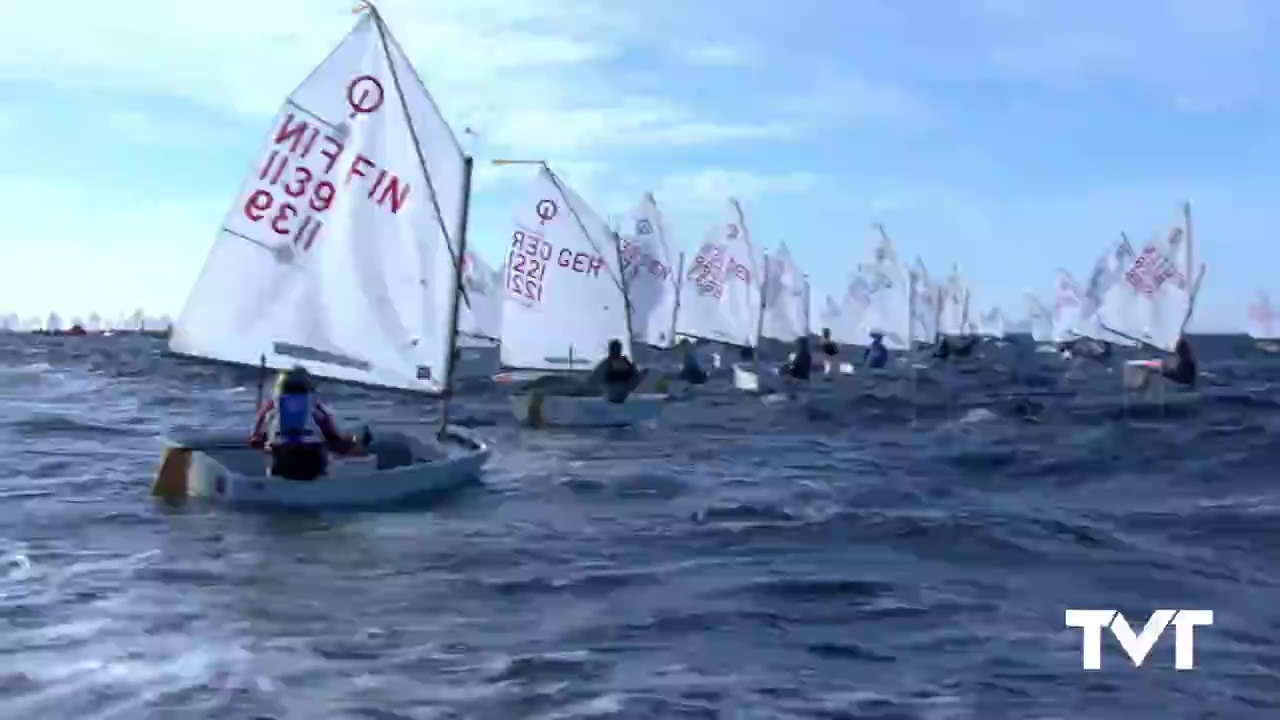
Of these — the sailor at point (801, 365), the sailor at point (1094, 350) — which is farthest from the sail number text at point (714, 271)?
the sailor at point (1094, 350)

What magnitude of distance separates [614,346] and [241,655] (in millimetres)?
22165

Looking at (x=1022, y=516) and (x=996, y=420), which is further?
(x=996, y=420)

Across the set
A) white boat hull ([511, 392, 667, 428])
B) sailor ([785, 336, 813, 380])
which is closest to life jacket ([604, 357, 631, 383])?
white boat hull ([511, 392, 667, 428])

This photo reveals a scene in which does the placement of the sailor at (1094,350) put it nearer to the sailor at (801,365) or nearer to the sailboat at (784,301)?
the sailboat at (784,301)

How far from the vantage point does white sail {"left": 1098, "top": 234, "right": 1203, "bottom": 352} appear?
1956 inches

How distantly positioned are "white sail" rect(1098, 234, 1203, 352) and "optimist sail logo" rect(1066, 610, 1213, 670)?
38.3 metres

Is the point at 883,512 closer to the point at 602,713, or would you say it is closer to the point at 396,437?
A: the point at 396,437

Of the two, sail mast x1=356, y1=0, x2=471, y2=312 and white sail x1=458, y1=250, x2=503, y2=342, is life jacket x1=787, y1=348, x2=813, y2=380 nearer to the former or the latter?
white sail x1=458, y1=250, x2=503, y2=342

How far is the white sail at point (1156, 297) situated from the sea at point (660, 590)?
2175 cm

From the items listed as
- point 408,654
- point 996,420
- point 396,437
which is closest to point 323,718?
point 408,654

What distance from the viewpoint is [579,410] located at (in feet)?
108

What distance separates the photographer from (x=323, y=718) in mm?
9633

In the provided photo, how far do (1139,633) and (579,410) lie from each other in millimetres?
21106

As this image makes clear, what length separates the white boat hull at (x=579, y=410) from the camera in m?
33.0
